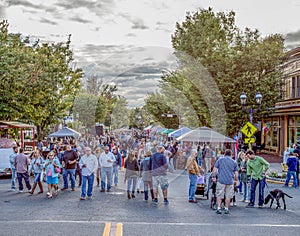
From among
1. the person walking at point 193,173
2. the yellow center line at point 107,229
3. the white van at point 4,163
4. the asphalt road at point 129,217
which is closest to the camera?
the yellow center line at point 107,229

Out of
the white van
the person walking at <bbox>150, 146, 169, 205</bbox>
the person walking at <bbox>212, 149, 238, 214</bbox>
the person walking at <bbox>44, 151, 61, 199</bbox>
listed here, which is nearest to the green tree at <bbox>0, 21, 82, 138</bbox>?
the white van

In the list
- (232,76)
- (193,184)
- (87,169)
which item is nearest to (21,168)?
(87,169)

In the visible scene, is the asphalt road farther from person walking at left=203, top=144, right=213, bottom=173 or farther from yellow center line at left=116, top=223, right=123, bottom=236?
person walking at left=203, top=144, right=213, bottom=173

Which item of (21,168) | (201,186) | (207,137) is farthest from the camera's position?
(207,137)

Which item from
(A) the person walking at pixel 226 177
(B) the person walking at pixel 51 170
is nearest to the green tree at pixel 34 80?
(B) the person walking at pixel 51 170

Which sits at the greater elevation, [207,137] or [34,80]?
[34,80]

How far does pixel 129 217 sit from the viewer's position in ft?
36.1

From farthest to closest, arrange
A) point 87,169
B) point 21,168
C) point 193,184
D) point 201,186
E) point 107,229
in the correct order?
point 21,168
point 201,186
point 87,169
point 193,184
point 107,229

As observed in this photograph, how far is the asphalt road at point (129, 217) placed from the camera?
373 inches

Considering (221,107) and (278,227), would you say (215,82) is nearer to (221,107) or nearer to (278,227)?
(221,107)

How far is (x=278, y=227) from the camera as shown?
10078mm

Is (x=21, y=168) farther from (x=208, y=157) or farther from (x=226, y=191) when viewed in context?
(x=208, y=157)

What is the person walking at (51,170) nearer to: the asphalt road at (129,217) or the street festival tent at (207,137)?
the asphalt road at (129,217)

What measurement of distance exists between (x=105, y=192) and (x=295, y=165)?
26.8ft
